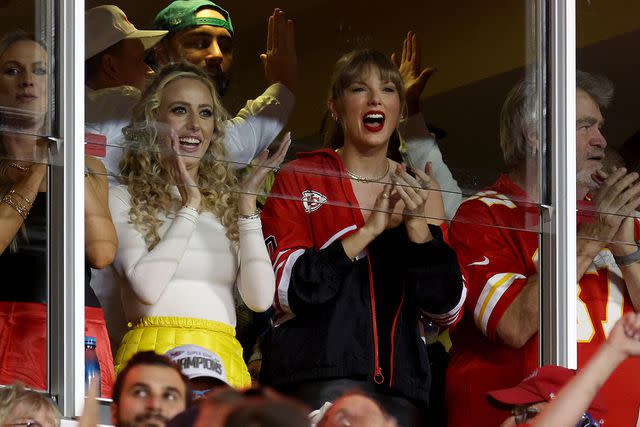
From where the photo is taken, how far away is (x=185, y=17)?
5.80m

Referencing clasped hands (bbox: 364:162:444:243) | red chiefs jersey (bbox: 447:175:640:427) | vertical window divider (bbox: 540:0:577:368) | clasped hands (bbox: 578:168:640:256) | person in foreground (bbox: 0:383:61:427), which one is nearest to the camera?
person in foreground (bbox: 0:383:61:427)

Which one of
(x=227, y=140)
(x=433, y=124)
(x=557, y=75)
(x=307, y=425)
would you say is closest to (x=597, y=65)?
(x=557, y=75)

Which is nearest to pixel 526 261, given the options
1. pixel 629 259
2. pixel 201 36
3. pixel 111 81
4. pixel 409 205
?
pixel 629 259

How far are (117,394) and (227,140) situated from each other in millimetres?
1700

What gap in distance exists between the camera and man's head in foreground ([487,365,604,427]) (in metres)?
4.74

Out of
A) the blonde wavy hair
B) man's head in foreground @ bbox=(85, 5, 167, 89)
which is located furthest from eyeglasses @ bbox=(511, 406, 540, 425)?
man's head in foreground @ bbox=(85, 5, 167, 89)

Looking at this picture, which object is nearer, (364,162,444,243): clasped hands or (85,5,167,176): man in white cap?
(85,5,167,176): man in white cap

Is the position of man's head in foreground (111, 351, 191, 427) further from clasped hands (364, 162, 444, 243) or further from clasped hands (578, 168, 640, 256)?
clasped hands (578, 168, 640, 256)

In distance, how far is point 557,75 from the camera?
6.64 m

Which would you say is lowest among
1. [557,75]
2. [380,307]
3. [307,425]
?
[307,425]

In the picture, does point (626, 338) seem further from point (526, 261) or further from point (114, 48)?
point (526, 261)

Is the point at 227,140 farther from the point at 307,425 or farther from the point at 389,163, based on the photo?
the point at 307,425

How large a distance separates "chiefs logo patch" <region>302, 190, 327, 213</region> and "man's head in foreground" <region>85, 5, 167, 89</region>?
2.42 ft

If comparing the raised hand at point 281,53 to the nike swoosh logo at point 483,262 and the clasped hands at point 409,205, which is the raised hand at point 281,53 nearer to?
the clasped hands at point 409,205
